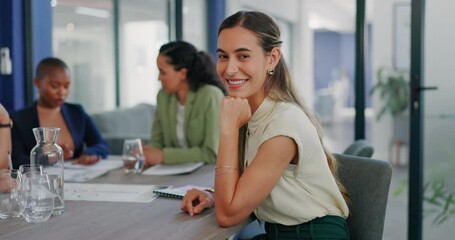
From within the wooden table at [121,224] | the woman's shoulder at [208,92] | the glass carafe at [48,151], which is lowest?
the wooden table at [121,224]

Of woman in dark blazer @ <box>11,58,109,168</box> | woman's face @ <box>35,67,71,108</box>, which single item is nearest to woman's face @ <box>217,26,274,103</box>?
woman in dark blazer @ <box>11,58,109,168</box>

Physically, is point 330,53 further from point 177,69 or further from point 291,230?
point 291,230

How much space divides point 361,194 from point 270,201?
360 mm

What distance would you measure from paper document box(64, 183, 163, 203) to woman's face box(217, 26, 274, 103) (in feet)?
1.56

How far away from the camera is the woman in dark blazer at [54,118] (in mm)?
2645

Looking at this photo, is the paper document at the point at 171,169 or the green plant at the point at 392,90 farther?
the green plant at the point at 392,90

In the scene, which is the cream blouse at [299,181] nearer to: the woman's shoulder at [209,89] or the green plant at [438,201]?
the woman's shoulder at [209,89]

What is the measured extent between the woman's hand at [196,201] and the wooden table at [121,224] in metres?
0.02

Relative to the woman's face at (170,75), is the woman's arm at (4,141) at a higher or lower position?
lower

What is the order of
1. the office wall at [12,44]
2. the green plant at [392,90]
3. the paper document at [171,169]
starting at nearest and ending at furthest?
the paper document at [171,169] → the office wall at [12,44] → the green plant at [392,90]

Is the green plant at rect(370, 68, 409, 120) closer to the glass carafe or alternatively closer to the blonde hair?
the blonde hair

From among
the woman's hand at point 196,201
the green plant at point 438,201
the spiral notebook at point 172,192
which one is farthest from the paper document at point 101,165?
the green plant at point 438,201

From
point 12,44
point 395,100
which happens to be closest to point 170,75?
point 12,44

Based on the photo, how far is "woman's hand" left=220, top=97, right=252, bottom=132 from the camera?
1542 mm
